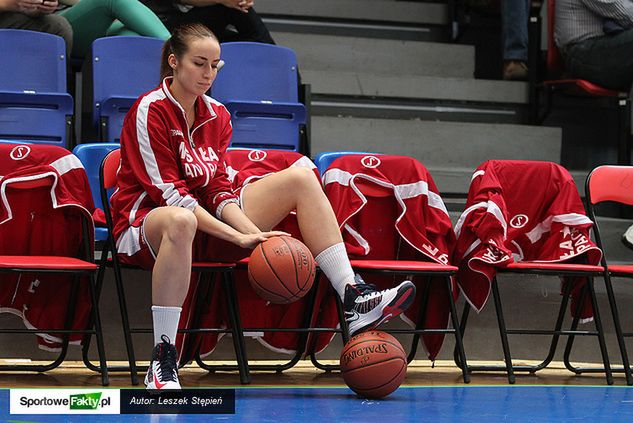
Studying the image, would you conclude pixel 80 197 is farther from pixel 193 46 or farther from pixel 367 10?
pixel 367 10

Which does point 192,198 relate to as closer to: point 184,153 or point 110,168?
point 184,153

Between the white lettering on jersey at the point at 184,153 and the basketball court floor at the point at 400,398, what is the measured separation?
0.75m

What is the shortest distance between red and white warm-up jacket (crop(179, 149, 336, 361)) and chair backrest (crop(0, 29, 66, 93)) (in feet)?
3.75

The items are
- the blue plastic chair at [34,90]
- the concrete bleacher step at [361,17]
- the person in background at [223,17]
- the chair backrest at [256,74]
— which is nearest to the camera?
the blue plastic chair at [34,90]

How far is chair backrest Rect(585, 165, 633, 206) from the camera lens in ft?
13.7

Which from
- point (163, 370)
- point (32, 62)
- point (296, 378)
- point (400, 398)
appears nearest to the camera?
point (163, 370)

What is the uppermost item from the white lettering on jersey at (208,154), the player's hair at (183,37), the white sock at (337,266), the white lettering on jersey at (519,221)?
the player's hair at (183,37)

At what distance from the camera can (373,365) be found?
3117 mm

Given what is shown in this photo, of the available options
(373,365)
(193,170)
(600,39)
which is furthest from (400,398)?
(600,39)

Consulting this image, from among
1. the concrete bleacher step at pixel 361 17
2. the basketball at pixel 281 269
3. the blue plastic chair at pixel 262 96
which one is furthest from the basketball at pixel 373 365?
the concrete bleacher step at pixel 361 17

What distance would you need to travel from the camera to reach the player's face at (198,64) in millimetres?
3404

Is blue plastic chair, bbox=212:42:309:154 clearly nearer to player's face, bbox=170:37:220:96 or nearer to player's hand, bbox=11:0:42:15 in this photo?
player's hand, bbox=11:0:42:15

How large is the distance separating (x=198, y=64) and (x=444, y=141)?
2.45 metres

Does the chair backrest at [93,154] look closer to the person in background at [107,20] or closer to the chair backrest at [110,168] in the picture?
the chair backrest at [110,168]
